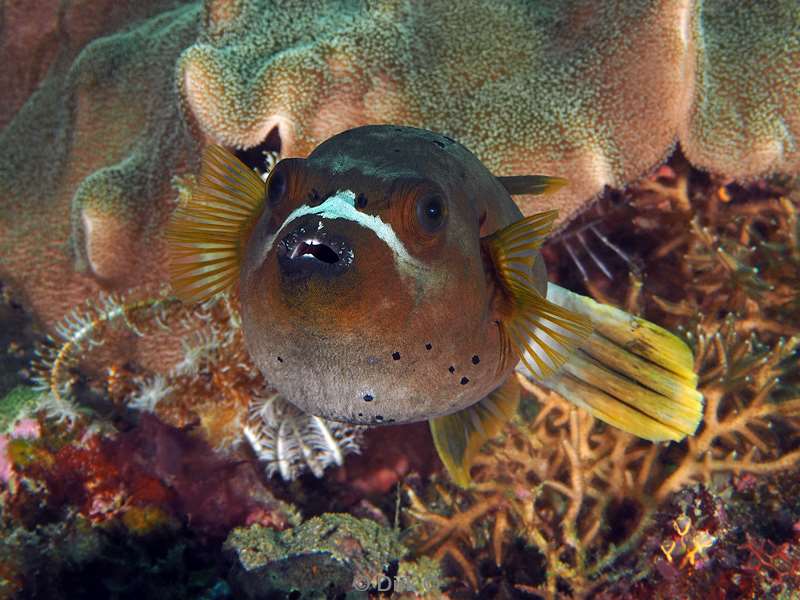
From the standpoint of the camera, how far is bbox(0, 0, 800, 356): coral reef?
129 inches

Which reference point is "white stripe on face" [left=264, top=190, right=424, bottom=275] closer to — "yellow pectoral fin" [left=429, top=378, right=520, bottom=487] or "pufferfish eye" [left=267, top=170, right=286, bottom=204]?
"pufferfish eye" [left=267, top=170, right=286, bottom=204]

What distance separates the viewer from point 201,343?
11.0 ft

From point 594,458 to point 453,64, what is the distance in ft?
8.12

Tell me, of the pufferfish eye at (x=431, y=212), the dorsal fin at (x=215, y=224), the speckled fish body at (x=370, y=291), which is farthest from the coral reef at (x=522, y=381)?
the pufferfish eye at (x=431, y=212)

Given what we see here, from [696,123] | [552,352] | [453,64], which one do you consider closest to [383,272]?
[552,352]

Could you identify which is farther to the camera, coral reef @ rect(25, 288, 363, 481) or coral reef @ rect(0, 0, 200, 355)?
coral reef @ rect(0, 0, 200, 355)

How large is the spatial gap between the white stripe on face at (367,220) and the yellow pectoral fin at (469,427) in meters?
1.04

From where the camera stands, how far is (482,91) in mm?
3408

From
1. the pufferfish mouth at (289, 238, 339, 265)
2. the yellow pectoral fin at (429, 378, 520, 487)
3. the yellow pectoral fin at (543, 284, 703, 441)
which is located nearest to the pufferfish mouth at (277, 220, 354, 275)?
the pufferfish mouth at (289, 238, 339, 265)

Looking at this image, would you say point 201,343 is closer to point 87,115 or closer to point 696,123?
point 87,115

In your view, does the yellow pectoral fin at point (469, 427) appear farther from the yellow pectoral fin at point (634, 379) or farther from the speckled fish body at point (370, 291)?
the speckled fish body at point (370, 291)

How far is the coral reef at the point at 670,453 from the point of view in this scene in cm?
282

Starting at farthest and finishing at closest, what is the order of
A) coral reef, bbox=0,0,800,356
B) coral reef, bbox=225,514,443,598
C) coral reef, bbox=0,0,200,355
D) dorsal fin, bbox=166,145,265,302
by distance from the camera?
coral reef, bbox=0,0,200,355 → coral reef, bbox=0,0,800,356 → coral reef, bbox=225,514,443,598 → dorsal fin, bbox=166,145,265,302

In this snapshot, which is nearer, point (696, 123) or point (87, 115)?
point (696, 123)
